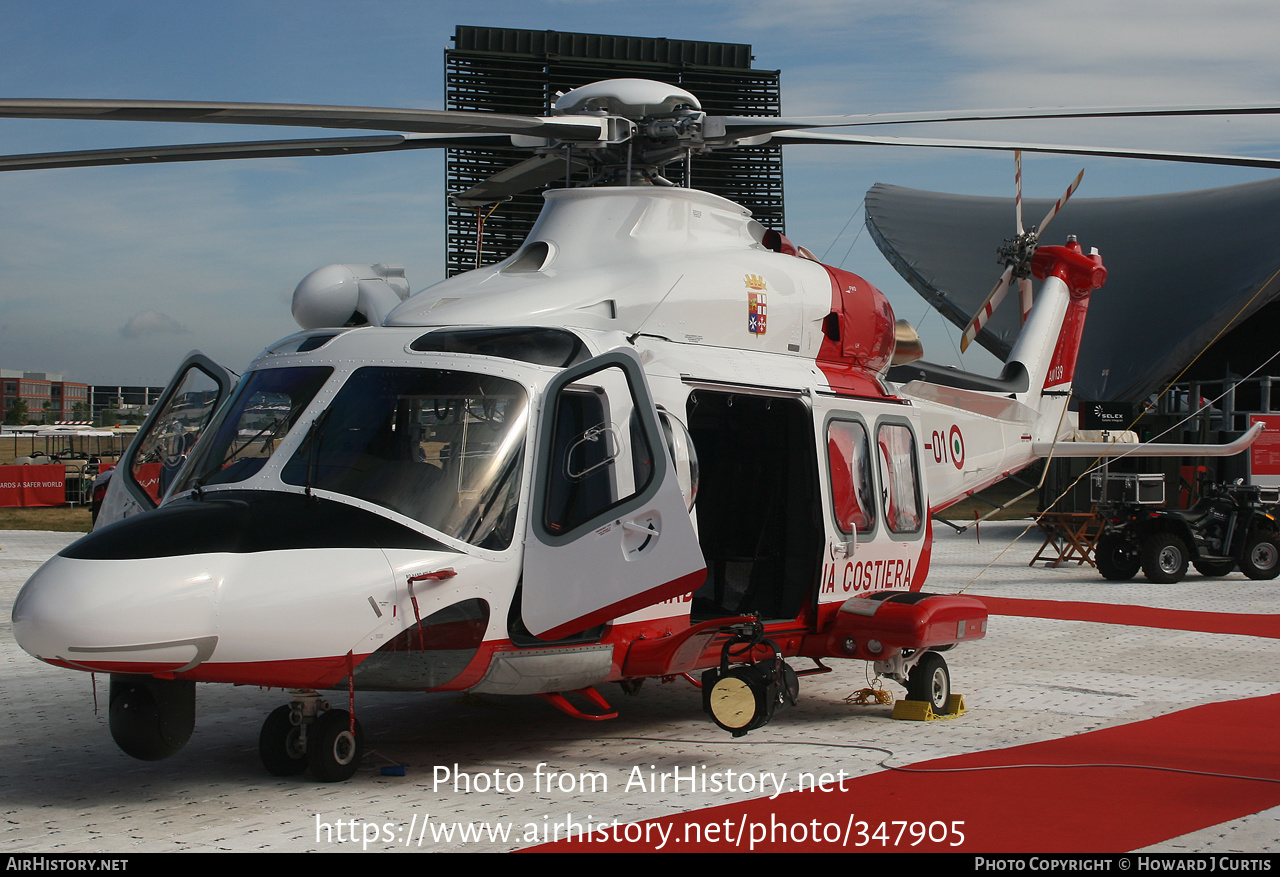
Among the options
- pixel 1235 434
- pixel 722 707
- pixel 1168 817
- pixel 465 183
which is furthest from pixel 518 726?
pixel 465 183

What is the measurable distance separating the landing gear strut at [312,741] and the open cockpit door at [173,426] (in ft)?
5.32

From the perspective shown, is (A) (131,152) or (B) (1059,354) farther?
(B) (1059,354)

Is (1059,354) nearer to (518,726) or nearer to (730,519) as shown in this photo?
(730,519)

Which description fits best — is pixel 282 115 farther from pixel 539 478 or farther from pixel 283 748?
pixel 283 748

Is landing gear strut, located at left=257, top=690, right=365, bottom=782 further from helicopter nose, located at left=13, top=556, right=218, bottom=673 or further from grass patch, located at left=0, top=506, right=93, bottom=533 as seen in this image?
grass patch, located at left=0, top=506, right=93, bottom=533

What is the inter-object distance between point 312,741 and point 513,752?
1182 mm

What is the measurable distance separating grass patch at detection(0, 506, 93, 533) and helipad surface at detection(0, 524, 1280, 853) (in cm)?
1452

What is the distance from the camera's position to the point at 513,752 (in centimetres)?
601

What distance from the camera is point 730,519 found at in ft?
24.9

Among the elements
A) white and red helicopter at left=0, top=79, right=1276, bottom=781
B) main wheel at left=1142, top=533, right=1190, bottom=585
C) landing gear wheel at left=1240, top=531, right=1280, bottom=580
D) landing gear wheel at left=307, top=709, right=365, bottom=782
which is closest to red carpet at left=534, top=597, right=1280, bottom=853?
white and red helicopter at left=0, top=79, right=1276, bottom=781

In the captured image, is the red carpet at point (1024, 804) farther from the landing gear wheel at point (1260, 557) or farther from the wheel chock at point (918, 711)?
the landing gear wheel at point (1260, 557)

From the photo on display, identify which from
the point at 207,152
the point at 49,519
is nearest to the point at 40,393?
the point at 49,519

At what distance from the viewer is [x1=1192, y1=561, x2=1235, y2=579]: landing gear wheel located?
15820mm

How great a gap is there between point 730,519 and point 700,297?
1.62 metres
